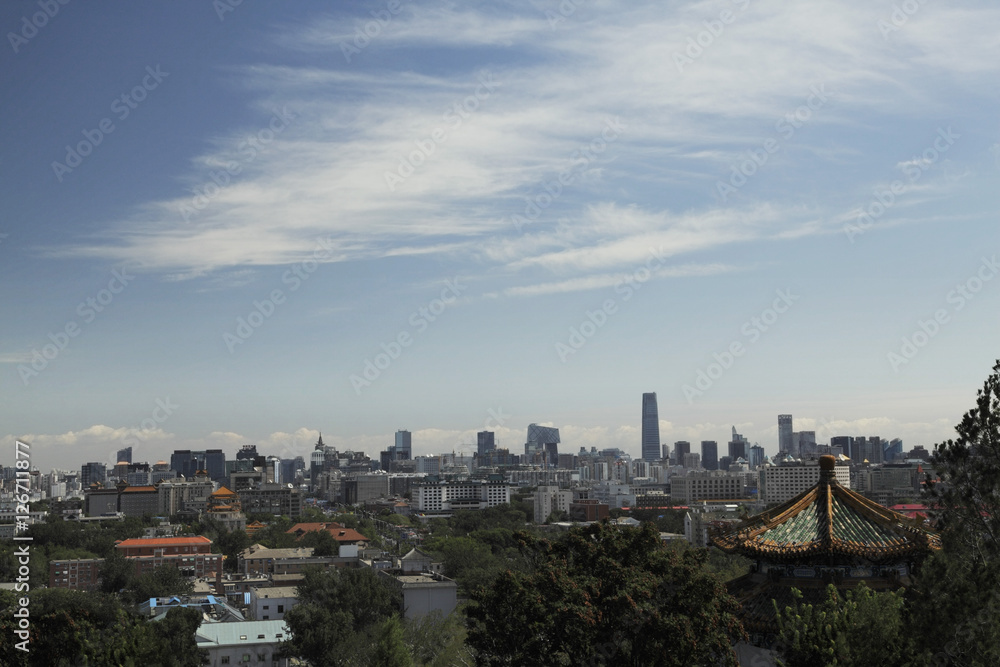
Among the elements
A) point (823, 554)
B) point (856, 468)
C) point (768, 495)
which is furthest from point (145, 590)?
point (856, 468)

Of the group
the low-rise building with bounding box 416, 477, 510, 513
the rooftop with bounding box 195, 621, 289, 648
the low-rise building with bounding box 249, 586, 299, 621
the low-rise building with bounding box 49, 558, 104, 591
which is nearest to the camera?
the rooftop with bounding box 195, 621, 289, 648

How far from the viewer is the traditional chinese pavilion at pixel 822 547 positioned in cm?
1148

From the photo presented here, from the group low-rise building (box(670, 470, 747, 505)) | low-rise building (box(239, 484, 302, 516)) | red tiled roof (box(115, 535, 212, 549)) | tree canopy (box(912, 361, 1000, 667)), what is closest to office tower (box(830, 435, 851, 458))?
low-rise building (box(670, 470, 747, 505))

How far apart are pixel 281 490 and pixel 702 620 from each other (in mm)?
119659

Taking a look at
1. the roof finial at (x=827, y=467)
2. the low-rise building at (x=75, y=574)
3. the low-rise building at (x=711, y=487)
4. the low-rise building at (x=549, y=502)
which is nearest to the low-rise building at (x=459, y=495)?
the low-rise building at (x=549, y=502)

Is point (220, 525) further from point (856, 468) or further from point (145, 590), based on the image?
point (856, 468)

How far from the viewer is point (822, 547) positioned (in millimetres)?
11516

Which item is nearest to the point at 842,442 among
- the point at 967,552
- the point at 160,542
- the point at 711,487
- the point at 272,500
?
the point at 711,487

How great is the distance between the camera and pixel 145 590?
1955 inches

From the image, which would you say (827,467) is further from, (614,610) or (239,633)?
(239,633)

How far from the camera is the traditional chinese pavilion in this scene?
37.7ft

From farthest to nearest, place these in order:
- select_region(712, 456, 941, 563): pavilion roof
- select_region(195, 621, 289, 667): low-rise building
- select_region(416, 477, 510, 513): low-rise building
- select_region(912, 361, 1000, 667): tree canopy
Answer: select_region(416, 477, 510, 513): low-rise building < select_region(195, 621, 289, 667): low-rise building < select_region(712, 456, 941, 563): pavilion roof < select_region(912, 361, 1000, 667): tree canopy

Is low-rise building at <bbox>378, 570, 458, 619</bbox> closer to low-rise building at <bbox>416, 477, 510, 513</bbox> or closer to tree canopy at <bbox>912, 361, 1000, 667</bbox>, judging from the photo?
tree canopy at <bbox>912, 361, 1000, 667</bbox>

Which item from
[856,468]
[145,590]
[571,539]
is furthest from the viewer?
[856,468]
